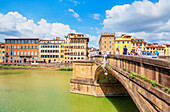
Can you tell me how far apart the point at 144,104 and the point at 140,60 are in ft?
6.18

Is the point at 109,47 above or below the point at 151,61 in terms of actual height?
above

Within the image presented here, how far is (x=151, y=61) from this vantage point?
4598mm

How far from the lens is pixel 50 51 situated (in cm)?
6100

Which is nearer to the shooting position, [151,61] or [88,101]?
[151,61]

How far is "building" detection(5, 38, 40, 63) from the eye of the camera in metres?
61.7

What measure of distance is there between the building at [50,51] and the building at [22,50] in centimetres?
273

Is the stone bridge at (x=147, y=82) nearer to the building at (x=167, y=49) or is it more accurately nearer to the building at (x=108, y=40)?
the building at (x=108, y=40)

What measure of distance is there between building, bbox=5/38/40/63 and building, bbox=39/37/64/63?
2.73 meters

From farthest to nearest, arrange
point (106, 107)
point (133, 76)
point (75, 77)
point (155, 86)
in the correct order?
point (75, 77)
point (106, 107)
point (133, 76)
point (155, 86)

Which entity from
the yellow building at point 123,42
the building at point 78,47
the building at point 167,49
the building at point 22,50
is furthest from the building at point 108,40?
the building at point 22,50

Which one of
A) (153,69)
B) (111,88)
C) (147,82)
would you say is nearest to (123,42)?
(111,88)

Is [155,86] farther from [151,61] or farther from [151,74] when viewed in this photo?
[151,61]

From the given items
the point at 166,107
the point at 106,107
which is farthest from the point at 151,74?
the point at 106,107

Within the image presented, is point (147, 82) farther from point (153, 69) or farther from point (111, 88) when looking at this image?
point (111, 88)
